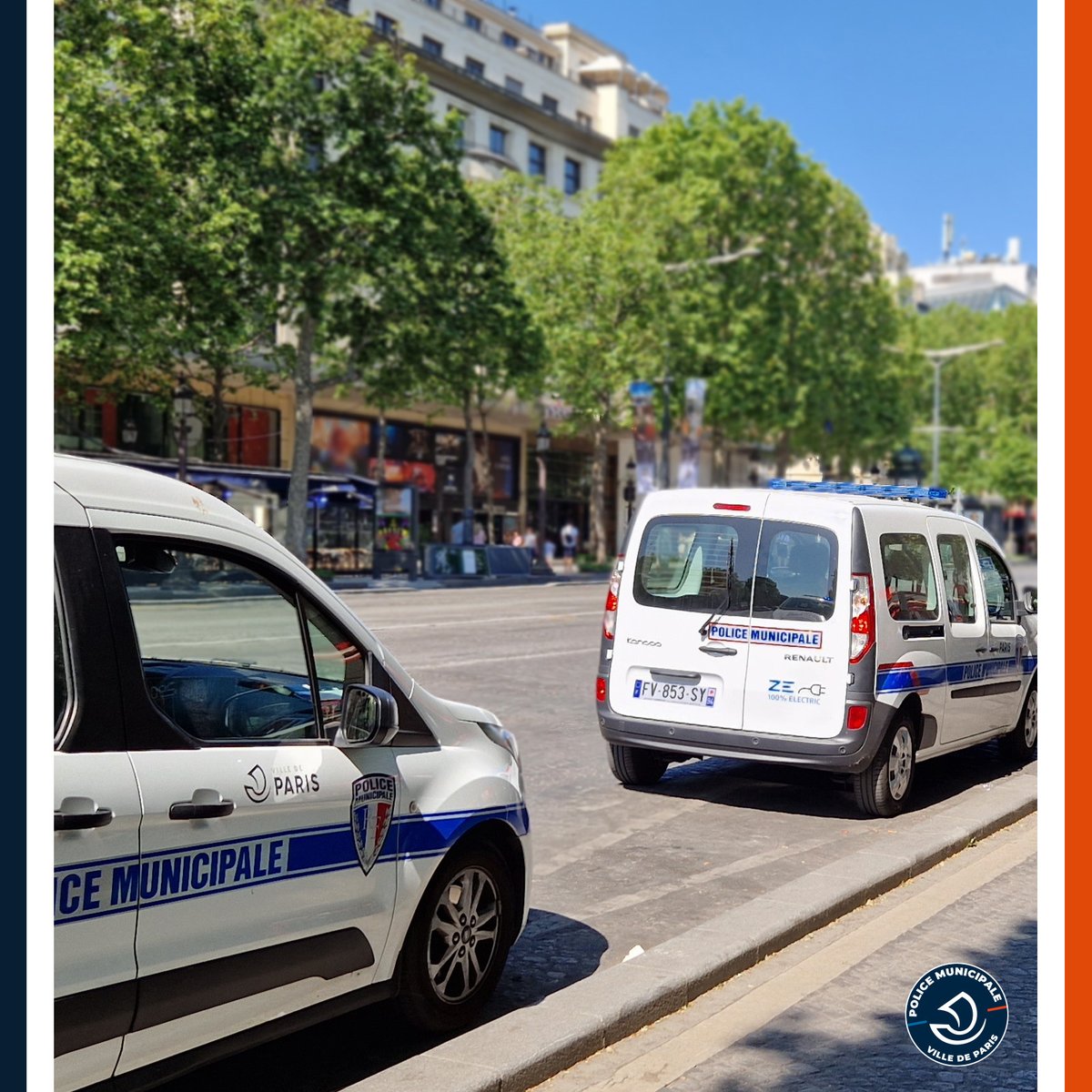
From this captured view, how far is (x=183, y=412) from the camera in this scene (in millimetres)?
29547

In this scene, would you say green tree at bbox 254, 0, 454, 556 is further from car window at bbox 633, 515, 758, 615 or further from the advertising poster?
car window at bbox 633, 515, 758, 615

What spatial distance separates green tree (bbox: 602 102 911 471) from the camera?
4797cm

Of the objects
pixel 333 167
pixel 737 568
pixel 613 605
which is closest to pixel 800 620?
pixel 737 568

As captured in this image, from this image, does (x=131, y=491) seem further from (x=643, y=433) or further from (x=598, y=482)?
(x=598, y=482)

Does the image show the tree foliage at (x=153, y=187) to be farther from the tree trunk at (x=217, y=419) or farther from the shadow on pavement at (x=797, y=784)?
the shadow on pavement at (x=797, y=784)

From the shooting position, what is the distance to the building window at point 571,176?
57500mm

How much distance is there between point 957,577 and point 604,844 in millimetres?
3142

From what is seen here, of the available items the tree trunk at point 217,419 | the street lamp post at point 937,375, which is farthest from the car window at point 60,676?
the street lamp post at point 937,375

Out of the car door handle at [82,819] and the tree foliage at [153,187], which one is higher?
the tree foliage at [153,187]

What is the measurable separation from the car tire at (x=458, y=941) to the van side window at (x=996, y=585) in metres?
5.76

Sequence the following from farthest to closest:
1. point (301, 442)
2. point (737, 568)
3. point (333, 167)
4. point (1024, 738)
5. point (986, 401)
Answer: point (986, 401) < point (301, 442) < point (333, 167) < point (1024, 738) < point (737, 568)

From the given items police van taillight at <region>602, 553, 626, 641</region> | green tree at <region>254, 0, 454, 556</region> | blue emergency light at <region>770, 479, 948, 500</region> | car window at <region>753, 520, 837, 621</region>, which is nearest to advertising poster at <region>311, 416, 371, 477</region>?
green tree at <region>254, 0, 454, 556</region>

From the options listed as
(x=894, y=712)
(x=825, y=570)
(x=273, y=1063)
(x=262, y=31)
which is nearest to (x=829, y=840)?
(x=894, y=712)

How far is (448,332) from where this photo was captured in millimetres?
33812
